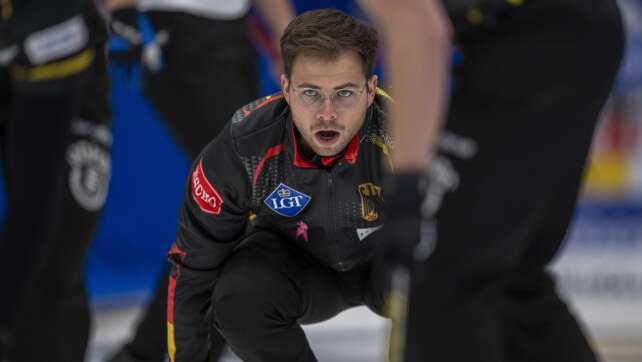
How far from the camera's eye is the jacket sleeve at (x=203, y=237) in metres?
2.75

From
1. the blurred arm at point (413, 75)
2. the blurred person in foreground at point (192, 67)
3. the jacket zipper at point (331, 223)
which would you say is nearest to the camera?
the blurred arm at point (413, 75)

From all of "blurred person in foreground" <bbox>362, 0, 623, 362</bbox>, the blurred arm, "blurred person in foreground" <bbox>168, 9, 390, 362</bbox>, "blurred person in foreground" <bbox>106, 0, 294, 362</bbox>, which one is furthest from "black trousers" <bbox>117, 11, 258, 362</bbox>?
the blurred arm

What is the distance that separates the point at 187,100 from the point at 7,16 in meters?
0.84

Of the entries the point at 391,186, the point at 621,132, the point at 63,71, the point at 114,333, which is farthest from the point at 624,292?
the point at 391,186

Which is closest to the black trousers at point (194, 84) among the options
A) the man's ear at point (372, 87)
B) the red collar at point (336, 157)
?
the red collar at point (336, 157)

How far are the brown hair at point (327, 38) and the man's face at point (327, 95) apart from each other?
0.02m

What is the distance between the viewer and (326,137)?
2.69 meters

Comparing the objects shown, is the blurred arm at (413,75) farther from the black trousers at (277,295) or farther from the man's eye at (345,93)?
the black trousers at (277,295)

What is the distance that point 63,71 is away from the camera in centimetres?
301

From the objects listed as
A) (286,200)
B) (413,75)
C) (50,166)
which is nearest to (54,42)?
(50,166)

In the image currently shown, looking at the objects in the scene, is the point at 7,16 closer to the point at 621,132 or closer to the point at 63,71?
the point at 63,71

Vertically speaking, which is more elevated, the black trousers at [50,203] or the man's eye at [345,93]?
the man's eye at [345,93]

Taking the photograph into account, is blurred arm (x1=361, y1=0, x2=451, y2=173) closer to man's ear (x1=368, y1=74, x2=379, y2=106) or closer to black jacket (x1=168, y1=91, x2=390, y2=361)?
man's ear (x1=368, y1=74, x2=379, y2=106)

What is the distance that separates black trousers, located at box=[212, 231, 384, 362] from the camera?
9.65 feet
